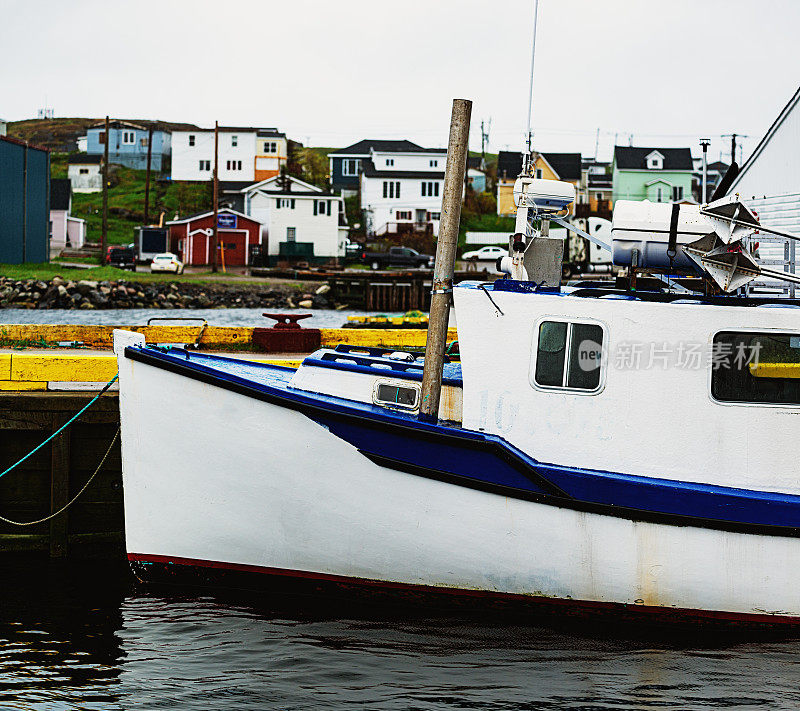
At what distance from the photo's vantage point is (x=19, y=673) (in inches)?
303

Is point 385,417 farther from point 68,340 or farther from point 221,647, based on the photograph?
point 68,340

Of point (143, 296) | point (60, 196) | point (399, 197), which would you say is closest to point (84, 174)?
point (60, 196)

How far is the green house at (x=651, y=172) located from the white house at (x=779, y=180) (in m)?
54.7

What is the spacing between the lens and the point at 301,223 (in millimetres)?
65812

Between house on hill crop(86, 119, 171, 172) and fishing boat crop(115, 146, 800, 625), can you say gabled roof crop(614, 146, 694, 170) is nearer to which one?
house on hill crop(86, 119, 171, 172)

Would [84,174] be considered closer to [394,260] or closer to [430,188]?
[430,188]

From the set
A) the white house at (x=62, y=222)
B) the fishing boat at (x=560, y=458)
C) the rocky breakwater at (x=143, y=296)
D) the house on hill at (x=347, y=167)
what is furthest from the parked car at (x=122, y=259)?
the fishing boat at (x=560, y=458)

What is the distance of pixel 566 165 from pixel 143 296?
1861 inches

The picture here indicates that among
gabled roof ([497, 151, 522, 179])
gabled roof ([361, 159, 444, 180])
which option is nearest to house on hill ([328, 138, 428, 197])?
gabled roof ([361, 159, 444, 180])

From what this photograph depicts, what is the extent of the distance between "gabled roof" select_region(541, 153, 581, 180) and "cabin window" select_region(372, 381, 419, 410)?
73.0m

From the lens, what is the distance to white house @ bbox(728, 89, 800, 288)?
62.6 ft

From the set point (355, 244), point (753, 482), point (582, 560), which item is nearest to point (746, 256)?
point (753, 482)

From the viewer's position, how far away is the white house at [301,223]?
65.4 metres

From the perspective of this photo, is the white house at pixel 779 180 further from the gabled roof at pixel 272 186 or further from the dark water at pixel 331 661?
the gabled roof at pixel 272 186
